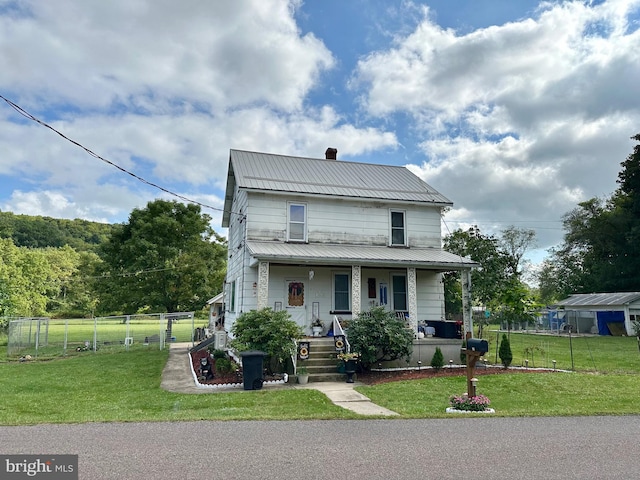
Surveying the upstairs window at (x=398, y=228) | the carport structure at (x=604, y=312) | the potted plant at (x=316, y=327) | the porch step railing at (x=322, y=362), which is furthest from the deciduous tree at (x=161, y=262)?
the carport structure at (x=604, y=312)

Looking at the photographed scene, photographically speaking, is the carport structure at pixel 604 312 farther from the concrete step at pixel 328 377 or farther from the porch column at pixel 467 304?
the concrete step at pixel 328 377

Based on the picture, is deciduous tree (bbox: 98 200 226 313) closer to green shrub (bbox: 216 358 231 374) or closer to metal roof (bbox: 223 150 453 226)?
metal roof (bbox: 223 150 453 226)

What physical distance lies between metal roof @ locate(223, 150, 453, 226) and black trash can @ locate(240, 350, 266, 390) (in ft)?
21.0

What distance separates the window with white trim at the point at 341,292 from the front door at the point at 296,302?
1210mm

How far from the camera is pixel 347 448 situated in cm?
550

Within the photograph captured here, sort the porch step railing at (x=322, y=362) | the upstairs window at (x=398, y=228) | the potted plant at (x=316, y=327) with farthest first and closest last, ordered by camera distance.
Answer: the upstairs window at (x=398, y=228) < the potted plant at (x=316, y=327) < the porch step railing at (x=322, y=362)

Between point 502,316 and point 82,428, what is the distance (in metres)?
14.0

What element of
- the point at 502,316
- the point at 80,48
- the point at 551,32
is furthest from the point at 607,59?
the point at 80,48

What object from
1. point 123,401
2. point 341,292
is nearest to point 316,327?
point 341,292

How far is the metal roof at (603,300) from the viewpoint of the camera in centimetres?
3189

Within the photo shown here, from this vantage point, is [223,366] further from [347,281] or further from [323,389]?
[347,281]

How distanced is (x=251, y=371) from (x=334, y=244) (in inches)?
254

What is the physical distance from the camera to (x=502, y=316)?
15.5m

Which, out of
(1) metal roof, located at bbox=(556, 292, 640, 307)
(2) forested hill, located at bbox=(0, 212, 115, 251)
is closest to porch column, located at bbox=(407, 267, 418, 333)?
(1) metal roof, located at bbox=(556, 292, 640, 307)
